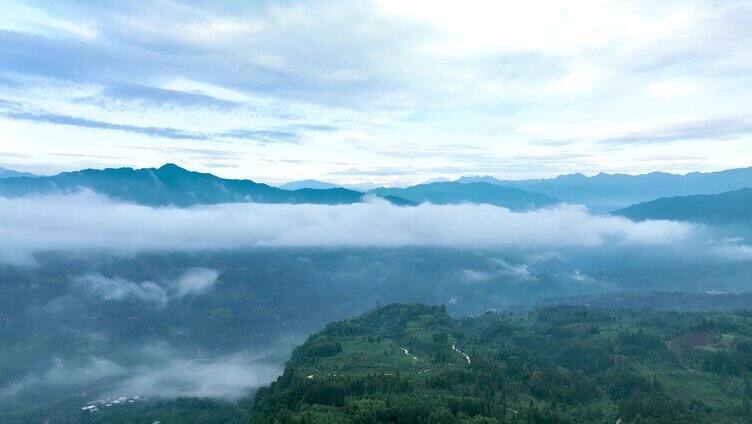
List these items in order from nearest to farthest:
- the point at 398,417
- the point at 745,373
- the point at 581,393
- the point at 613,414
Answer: the point at 398,417
the point at 613,414
the point at 581,393
the point at 745,373

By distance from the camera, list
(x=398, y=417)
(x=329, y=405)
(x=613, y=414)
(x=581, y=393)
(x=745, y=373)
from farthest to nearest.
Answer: (x=745, y=373)
(x=581, y=393)
(x=613, y=414)
(x=329, y=405)
(x=398, y=417)

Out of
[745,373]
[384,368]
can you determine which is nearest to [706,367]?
[745,373]

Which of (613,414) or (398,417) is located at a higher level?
(398,417)

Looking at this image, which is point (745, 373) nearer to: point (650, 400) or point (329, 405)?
point (650, 400)

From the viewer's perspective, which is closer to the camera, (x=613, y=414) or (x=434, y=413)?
(x=434, y=413)

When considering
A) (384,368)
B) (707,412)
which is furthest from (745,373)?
(384,368)

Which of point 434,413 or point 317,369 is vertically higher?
point 434,413

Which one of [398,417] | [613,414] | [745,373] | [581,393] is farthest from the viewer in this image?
[745,373]

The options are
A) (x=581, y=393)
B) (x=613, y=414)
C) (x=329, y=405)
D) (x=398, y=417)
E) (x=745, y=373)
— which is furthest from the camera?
(x=745, y=373)

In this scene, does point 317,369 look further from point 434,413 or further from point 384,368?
point 434,413
